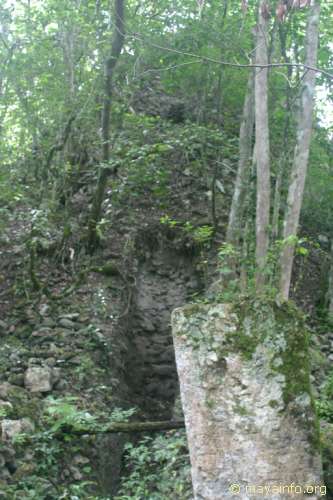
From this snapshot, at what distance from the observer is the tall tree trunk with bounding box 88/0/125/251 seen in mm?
8738

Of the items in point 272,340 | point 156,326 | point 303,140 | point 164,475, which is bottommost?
point 164,475

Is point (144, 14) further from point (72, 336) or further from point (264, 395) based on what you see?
point (264, 395)

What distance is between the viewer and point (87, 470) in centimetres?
645

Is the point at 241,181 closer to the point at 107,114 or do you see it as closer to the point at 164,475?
the point at 107,114

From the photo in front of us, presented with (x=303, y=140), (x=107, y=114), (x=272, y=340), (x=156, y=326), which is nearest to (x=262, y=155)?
(x=303, y=140)

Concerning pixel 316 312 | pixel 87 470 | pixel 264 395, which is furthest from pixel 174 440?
pixel 316 312

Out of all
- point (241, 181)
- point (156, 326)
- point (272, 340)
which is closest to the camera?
point (272, 340)

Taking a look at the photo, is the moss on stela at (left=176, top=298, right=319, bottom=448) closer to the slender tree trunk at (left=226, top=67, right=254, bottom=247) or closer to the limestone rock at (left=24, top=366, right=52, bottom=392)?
the limestone rock at (left=24, top=366, right=52, bottom=392)

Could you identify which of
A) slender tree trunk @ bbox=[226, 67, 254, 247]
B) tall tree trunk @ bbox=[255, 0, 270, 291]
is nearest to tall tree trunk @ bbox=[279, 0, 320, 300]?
tall tree trunk @ bbox=[255, 0, 270, 291]

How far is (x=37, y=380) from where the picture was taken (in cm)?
729

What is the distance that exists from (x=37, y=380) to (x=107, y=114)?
4185 millimetres

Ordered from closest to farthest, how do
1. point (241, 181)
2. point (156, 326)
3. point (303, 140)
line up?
point (303, 140) < point (241, 181) < point (156, 326)

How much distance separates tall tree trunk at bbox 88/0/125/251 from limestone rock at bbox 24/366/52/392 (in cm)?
298

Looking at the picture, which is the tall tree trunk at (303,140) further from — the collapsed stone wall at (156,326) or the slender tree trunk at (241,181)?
the collapsed stone wall at (156,326)
